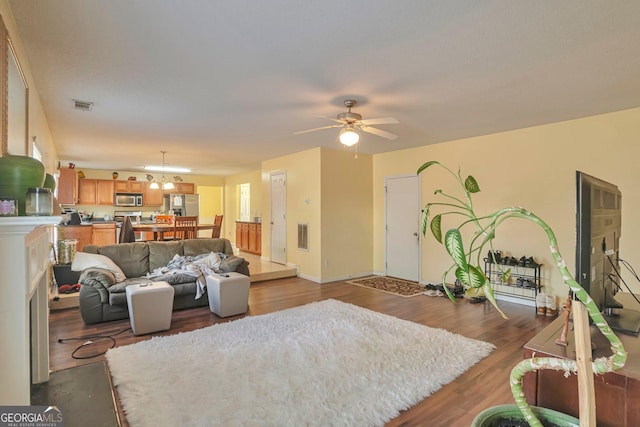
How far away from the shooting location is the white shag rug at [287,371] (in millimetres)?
2113

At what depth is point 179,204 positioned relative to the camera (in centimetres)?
1009

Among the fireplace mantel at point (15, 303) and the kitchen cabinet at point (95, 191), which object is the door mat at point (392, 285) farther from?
the kitchen cabinet at point (95, 191)

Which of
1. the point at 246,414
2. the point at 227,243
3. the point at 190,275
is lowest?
the point at 246,414

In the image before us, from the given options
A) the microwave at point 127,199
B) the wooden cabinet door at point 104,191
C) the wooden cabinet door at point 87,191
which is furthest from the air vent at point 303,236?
the wooden cabinet door at point 87,191

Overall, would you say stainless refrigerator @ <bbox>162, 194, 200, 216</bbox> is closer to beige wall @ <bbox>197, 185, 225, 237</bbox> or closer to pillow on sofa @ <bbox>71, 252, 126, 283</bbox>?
beige wall @ <bbox>197, 185, 225, 237</bbox>

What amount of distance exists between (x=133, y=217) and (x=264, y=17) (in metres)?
9.53

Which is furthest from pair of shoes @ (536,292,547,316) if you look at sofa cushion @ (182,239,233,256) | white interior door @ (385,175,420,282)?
sofa cushion @ (182,239,233,256)

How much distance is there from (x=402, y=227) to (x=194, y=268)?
12.6 feet

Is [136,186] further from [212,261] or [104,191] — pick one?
[212,261]

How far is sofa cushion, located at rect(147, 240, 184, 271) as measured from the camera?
15.7ft

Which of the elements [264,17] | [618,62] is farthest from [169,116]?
[618,62]

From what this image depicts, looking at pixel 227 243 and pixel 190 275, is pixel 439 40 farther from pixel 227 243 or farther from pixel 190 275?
pixel 227 243

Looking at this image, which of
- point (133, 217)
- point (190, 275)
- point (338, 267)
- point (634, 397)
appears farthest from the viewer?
point (133, 217)

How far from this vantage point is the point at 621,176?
3809mm
